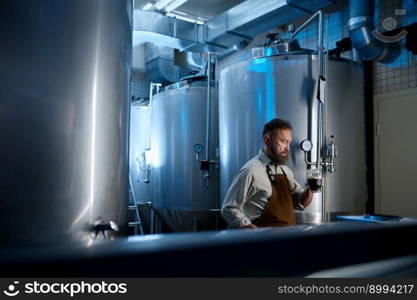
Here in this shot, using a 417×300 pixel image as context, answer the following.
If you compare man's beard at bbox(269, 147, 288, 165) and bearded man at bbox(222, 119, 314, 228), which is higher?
man's beard at bbox(269, 147, 288, 165)

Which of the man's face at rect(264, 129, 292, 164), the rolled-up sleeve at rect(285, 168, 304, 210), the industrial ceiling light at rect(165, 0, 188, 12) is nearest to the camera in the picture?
the man's face at rect(264, 129, 292, 164)

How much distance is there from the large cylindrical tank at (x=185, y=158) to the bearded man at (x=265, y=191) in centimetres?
241

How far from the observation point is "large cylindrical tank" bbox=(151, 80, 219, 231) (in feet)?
15.8

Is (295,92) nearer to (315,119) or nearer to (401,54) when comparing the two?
(315,119)

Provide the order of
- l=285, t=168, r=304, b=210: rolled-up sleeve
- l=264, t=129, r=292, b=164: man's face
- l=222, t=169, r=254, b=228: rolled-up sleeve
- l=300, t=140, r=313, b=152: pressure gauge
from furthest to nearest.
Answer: l=300, t=140, r=313, b=152: pressure gauge, l=285, t=168, r=304, b=210: rolled-up sleeve, l=264, t=129, r=292, b=164: man's face, l=222, t=169, r=254, b=228: rolled-up sleeve

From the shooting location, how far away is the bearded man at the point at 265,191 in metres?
2.20

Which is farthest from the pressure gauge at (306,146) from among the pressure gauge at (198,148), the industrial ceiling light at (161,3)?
the industrial ceiling light at (161,3)

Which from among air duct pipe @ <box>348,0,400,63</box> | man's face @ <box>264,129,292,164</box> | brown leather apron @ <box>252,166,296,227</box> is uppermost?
air duct pipe @ <box>348,0,400,63</box>

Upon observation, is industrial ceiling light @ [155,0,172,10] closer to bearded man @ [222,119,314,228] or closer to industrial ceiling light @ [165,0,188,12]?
industrial ceiling light @ [165,0,188,12]

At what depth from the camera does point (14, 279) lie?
1.77 ft

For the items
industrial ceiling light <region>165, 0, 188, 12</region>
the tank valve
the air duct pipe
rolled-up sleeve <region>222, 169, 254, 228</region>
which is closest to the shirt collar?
rolled-up sleeve <region>222, 169, 254, 228</region>

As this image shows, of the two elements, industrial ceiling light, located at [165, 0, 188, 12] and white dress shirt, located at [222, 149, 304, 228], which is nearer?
white dress shirt, located at [222, 149, 304, 228]

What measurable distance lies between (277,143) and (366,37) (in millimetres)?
2303

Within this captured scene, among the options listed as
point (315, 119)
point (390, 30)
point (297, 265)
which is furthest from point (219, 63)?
point (297, 265)
